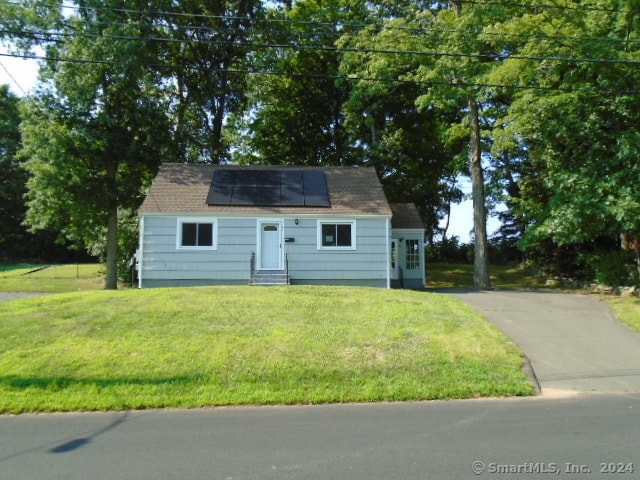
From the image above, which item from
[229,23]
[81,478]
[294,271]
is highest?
[229,23]

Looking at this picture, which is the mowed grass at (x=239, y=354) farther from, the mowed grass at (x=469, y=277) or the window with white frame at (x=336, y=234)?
the mowed grass at (x=469, y=277)

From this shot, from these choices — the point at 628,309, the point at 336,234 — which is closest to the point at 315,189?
the point at 336,234

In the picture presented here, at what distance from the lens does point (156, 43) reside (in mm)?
24922

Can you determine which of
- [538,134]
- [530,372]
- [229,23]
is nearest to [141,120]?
[229,23]

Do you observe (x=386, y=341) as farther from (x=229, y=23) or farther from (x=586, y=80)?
(x=229, y=23)

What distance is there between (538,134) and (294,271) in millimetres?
10247

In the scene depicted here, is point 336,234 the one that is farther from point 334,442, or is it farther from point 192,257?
point 334,442

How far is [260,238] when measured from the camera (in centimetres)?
1780

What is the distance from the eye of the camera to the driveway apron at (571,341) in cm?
774

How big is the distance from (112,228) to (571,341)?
20021 millimetres

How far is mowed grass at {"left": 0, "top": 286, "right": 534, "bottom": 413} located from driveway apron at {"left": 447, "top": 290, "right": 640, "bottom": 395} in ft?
1.67

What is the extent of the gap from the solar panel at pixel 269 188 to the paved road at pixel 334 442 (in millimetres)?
12370

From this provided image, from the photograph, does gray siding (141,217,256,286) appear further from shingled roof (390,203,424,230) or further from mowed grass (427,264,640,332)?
mowed grass (427,264,640,332)

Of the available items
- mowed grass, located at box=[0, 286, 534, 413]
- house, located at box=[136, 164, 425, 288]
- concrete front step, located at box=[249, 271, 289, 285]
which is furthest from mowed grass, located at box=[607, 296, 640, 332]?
concrete front step, located at box=[249, 271, 289, 285]
